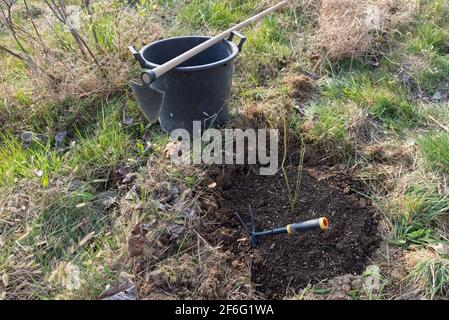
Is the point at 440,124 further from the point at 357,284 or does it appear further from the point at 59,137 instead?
the point at 59,137

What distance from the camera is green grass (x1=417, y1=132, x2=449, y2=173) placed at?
2.34 metres

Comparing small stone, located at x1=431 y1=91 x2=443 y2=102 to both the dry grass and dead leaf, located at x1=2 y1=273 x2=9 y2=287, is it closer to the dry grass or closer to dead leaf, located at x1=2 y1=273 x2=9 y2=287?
the dry grass

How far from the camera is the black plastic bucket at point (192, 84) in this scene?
8.05 ft

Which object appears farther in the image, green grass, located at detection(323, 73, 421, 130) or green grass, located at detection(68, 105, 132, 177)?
green grass, located at detection(323, 73, 421, 130)

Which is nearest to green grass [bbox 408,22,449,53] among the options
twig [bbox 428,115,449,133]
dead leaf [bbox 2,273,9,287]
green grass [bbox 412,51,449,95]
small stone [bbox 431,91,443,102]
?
green grass [bbox 412,51,449,95]

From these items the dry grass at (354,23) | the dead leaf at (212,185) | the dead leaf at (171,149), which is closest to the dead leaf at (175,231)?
the dead leaf at (212,185)

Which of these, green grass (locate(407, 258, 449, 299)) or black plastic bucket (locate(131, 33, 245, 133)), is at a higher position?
black plastic bucket (locate(131, 33, 245, 133))

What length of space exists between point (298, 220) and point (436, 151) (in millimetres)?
878

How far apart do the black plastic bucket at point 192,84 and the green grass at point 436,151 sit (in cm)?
117

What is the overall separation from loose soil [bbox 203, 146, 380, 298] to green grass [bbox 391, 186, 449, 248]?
116 millimetres

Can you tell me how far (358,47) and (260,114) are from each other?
3.81 ft

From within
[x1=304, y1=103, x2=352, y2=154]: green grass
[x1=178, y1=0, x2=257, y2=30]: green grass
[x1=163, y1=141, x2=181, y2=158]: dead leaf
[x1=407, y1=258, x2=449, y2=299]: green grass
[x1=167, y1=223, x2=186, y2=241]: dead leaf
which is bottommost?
[x1=407, y1=258, x2=449, y2=299]: green grass
